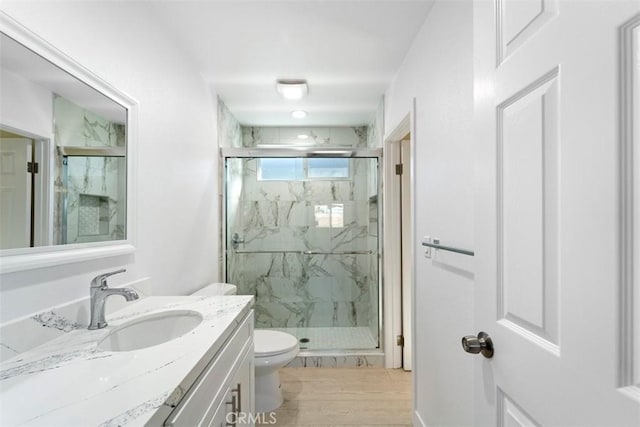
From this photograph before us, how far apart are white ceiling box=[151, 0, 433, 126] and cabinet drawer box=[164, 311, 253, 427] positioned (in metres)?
1.59


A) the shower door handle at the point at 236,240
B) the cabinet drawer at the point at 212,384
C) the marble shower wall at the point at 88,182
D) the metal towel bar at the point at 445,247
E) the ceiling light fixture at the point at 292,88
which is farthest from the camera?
the shower door handle at the point at 236,240

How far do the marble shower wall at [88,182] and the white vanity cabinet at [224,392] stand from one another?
66 cm

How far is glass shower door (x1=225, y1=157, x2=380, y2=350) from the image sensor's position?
9.64 feet

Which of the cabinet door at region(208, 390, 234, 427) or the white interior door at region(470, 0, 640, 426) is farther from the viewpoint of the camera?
the cabinet door at region(208, 390, 234, 427)

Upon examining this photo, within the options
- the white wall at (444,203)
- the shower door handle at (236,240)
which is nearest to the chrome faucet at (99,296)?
the white wall at (444,203)

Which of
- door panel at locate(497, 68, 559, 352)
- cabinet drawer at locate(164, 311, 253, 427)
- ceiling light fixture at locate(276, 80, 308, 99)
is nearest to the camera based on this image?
door panel at locate(497, 68, 559, 352)

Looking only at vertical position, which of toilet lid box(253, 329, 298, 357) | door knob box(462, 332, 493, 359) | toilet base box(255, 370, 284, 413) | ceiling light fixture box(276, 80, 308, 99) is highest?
ceiling light fixture box(276, 80, 308, 99)

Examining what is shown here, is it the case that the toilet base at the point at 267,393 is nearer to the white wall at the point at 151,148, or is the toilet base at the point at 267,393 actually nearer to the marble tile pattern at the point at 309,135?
the white wall at the point at 151,148

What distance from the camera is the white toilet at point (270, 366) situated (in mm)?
1986

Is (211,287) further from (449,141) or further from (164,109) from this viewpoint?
(449,141)

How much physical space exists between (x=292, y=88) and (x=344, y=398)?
2.35m

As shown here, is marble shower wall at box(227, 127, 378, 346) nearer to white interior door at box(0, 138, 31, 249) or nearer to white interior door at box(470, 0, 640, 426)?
white interior door at box(0, 138, 31, 249)

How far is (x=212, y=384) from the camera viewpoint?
99 centimetres

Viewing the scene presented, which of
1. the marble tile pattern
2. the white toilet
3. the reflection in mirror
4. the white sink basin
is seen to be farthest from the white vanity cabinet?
the marble tile pattern
